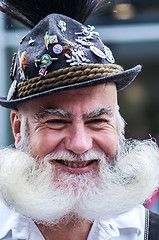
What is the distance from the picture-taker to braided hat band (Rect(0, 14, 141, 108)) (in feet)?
5.99

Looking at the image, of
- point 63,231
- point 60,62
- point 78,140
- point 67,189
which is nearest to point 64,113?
point 78,140

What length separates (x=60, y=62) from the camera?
1858mm

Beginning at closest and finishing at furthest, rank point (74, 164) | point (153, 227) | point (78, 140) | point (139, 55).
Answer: point (78, 140), point (74, 164), point (153, 227), point (139, 55)

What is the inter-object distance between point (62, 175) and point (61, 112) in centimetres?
34

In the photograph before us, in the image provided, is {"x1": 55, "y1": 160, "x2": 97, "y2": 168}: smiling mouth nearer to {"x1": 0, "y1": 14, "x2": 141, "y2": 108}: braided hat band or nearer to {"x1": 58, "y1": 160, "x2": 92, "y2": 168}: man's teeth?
{"x1": 58, "y1": 160, "x2": 92, "y2": 168}: man's teeth

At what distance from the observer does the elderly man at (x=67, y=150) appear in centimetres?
184

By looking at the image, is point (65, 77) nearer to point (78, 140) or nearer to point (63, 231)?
point (78, 140)

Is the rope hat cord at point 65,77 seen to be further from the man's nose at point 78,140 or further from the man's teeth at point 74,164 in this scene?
the man's teeth at point 74,164

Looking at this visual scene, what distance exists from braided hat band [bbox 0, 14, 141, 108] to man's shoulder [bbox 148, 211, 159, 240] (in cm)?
84

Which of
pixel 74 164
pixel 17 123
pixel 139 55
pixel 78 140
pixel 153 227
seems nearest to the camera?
pixel 78 140

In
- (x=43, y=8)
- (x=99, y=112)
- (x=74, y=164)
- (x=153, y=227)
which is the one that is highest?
(x=43, y=8)

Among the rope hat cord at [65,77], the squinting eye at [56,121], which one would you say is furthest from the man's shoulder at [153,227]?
the rope hat cord at [65,77]

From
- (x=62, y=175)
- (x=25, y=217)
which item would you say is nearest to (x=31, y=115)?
(x=62, y=175)

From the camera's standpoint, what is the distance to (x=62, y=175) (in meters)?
1.89
